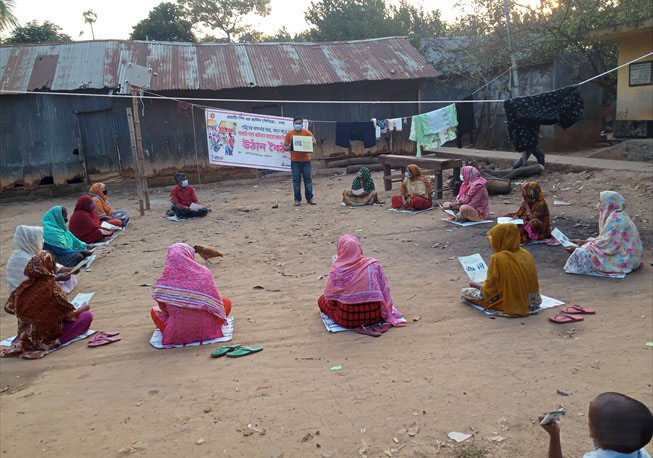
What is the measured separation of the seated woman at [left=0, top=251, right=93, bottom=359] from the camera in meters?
4.62

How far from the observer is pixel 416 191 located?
9.84 metres

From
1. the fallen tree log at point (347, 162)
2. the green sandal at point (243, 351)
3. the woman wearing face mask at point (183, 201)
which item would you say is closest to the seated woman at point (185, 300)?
the green sandal at point (243, 351)

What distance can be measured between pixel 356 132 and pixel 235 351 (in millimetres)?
11979

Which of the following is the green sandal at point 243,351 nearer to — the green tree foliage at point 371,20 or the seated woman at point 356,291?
the seated woman at point 356,291

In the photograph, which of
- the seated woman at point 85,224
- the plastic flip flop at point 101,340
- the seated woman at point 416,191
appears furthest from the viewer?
the seated woman at point 416,191

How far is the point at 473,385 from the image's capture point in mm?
3551

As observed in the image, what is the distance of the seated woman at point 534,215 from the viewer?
6.96 m

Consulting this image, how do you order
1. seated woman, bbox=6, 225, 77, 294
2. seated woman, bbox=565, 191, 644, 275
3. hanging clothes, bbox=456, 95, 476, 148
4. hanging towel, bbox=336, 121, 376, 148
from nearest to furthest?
seated woman, bbox=6, 225, 77, 294, seated woman, bbox=565, 191, 644, 275, hanging towel, bbox=336, 121, 376, 148, hanging clothes, bbox=456, 95, 476, 148

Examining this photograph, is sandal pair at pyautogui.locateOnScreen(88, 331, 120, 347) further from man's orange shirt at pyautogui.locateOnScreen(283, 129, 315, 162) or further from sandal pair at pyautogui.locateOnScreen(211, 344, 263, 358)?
man's orange shirt at pyautogui.locateOnScreen(283, 129, 315, 162)

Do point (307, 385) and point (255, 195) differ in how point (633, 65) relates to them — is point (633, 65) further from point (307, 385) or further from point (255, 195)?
point (307, 385)

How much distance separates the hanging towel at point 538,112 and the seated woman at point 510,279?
7582mm

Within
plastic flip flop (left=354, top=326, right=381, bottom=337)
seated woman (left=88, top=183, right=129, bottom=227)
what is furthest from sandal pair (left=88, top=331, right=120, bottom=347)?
seated woman (left=88, top=183, right=129, bottom=227)

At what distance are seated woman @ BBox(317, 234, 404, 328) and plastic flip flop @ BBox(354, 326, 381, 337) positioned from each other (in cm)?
4

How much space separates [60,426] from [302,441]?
1.65 meters
